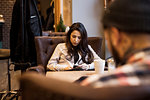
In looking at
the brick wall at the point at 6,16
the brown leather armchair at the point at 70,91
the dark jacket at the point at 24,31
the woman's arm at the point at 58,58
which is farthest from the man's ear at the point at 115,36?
the brick wall at the point at 6,16

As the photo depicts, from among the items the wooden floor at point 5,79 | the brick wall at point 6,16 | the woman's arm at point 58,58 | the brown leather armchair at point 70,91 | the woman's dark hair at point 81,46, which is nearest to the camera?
the brown leather armchair at point 70,91

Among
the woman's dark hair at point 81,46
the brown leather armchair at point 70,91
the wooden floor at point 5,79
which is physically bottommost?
the wooden floor at point 5,79

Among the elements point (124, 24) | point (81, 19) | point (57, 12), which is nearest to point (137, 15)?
point (124, 24)

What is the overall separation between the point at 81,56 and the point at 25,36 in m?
0.72

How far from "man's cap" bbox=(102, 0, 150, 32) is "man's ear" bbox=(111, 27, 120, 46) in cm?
3

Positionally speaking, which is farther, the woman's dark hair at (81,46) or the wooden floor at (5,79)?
the wooden floor at (5,79)

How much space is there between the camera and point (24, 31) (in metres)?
2.87

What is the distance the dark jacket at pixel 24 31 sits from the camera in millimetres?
2822

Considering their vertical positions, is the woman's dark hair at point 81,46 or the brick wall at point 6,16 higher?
the brick wall at point 6,16

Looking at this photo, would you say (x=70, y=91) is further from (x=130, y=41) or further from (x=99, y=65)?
(x=99, y=65)

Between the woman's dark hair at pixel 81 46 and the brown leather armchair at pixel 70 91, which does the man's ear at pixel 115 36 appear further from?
the woman's dark hair at pixel 81 46

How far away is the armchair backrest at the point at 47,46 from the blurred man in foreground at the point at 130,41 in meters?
2.09

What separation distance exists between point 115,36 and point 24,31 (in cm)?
229

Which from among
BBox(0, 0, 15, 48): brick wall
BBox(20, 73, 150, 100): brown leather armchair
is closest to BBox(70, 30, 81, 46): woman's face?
BBox(20, 73, 150, 100): brown leather armchair
